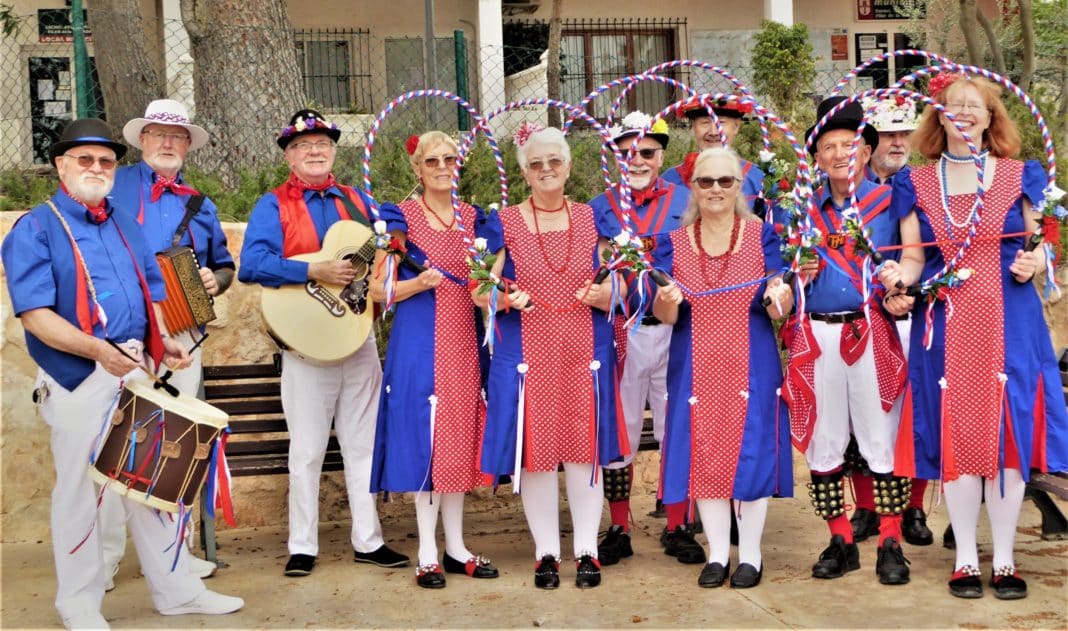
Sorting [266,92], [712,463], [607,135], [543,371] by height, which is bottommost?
[712,463]

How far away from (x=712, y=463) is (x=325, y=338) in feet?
6.11

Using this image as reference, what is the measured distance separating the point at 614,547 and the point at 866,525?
132 cm

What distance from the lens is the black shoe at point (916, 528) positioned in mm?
6262

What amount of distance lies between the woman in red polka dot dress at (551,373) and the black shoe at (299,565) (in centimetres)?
103

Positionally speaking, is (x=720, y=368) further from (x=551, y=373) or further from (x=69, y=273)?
(x=69, y=273)

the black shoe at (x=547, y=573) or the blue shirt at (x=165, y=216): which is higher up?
the blue shirt at (x=165, y=216)

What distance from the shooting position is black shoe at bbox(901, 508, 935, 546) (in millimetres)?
6262

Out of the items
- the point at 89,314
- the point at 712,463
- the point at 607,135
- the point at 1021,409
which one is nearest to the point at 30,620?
the point at 89,314

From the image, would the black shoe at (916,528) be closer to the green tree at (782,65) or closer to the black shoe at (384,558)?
the black shoe at (384,558)

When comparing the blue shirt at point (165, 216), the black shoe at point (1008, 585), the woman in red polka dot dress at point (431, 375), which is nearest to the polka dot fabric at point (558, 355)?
the woman in red polka dot dress at point (431, 375)

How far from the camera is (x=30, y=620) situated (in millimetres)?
5258

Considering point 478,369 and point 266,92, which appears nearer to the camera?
point 478,369

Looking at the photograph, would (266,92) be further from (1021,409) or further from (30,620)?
(1021,409)

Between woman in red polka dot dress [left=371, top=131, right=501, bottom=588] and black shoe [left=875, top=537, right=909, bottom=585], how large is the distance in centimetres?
173
